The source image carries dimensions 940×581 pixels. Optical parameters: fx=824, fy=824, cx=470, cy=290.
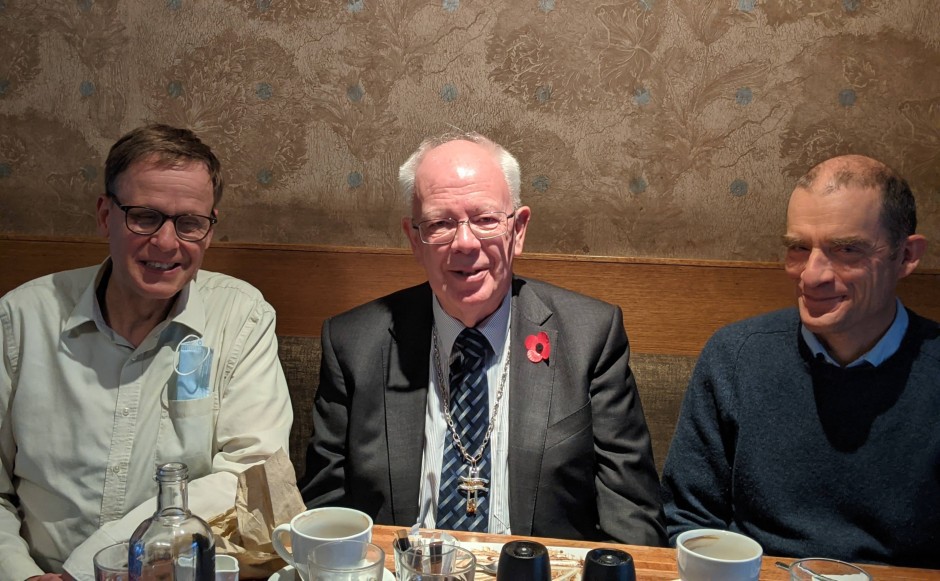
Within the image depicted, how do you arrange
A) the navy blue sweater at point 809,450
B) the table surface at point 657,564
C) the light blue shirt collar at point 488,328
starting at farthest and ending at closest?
the light blue shirt collar at point 488,328
the navy blue sweater at point 809,450
the table surface at point 657,564

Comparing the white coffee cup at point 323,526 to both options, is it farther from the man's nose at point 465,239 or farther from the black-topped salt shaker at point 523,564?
the man's nose at point 465,239

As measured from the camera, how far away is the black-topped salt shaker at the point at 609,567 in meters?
1.25

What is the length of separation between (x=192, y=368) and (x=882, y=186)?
180 cm

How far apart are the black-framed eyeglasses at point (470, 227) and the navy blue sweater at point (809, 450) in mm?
656

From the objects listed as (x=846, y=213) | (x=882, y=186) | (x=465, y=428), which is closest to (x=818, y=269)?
(x=846, y=213)

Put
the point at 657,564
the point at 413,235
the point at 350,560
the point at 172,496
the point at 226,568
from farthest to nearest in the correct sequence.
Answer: the point at 413,235, the point at 657,564, the point at 226,568, the point at 350,560, the point at 172,496

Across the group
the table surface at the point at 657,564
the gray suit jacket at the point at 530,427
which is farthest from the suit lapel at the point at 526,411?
the table surface at the point at 657,564

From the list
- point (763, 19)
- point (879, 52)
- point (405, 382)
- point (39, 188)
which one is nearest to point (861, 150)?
point (879, 52)

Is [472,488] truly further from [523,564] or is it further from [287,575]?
[523,564]

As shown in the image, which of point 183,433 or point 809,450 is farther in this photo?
point 183,433

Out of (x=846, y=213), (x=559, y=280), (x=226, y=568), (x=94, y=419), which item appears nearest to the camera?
(x=226, y=568)

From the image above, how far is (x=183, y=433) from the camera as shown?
2131mm

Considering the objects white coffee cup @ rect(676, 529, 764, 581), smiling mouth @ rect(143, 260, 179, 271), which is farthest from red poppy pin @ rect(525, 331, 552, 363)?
smiling mouth @ rect(143, 260, 179, 271)

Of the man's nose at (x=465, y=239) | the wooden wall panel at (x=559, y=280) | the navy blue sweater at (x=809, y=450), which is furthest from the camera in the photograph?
the wooden wall panel at (x=559, y=280)
